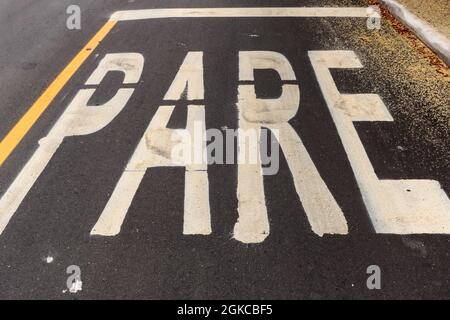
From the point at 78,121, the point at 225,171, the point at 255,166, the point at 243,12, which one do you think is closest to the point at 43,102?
the point at 78,121

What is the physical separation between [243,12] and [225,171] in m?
4.69

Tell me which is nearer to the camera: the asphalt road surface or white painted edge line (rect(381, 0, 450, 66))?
the asphalt road surface

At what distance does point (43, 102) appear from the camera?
539 centimetres

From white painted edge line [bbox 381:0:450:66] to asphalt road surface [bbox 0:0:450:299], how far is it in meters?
0.21

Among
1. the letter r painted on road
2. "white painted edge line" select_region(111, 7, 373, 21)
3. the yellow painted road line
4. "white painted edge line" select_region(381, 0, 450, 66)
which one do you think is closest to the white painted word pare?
the letter r painted on road

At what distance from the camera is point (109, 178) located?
4.13m

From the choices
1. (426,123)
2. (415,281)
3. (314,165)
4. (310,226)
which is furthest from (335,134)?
Result: (415,281)

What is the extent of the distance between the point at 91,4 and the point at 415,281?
784cm

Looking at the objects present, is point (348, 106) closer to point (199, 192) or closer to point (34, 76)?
point (199, 192)

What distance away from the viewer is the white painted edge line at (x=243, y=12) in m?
7.98

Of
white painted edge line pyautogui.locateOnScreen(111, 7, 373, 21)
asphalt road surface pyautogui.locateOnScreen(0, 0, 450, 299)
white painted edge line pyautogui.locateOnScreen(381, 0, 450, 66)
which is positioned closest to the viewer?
asphalt road surface pyautogui.locateOnScreen(0, 0, 450, 299)

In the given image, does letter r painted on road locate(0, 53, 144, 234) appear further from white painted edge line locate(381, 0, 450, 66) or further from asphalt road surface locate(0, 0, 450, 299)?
white painted edge line locate(381, 0, 450, 66)

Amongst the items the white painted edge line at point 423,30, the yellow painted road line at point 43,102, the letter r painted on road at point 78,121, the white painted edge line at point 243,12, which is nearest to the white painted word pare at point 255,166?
the letter r painted on road at point 78,121

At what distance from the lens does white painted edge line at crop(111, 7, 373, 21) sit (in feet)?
26.2
